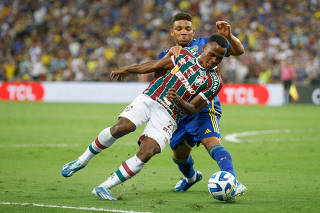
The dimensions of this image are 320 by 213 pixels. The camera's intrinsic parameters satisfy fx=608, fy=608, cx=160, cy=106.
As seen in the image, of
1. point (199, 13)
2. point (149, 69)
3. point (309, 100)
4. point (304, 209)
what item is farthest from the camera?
point (199, 13)

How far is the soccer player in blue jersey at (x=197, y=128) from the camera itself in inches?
273

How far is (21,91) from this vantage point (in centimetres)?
2939

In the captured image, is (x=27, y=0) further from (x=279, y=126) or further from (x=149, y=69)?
(x=149, y=69)

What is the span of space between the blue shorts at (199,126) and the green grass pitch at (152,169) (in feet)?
2.32

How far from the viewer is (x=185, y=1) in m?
30.8

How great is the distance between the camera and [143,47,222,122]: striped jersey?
671cm

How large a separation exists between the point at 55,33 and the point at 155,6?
5.43 m

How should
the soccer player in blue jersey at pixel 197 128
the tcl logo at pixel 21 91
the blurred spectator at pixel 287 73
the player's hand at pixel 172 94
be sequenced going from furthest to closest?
the tcl logo at pixel 21 91 < the blurred spectator at pixel 287 73 < the soccer player in blue jersey at pixel 197 128 < the player's hand at pixel 172 94

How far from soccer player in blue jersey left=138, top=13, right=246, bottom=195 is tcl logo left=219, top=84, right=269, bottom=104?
19.5m

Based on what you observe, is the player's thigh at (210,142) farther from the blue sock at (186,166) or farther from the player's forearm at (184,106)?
the blue sock at (186,166)

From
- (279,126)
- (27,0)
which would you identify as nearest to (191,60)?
(279,126)

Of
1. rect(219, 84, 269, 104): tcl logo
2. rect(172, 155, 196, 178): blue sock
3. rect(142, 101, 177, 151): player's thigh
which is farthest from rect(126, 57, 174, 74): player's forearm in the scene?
rect(219, 84, 269, 104): tcl logo

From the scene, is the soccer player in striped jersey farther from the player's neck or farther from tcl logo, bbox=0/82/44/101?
tcl logo, bbox=0/82/44/101

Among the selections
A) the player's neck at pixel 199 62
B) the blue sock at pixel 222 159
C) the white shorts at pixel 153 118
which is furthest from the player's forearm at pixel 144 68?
the blue sock at pixel 222 159
